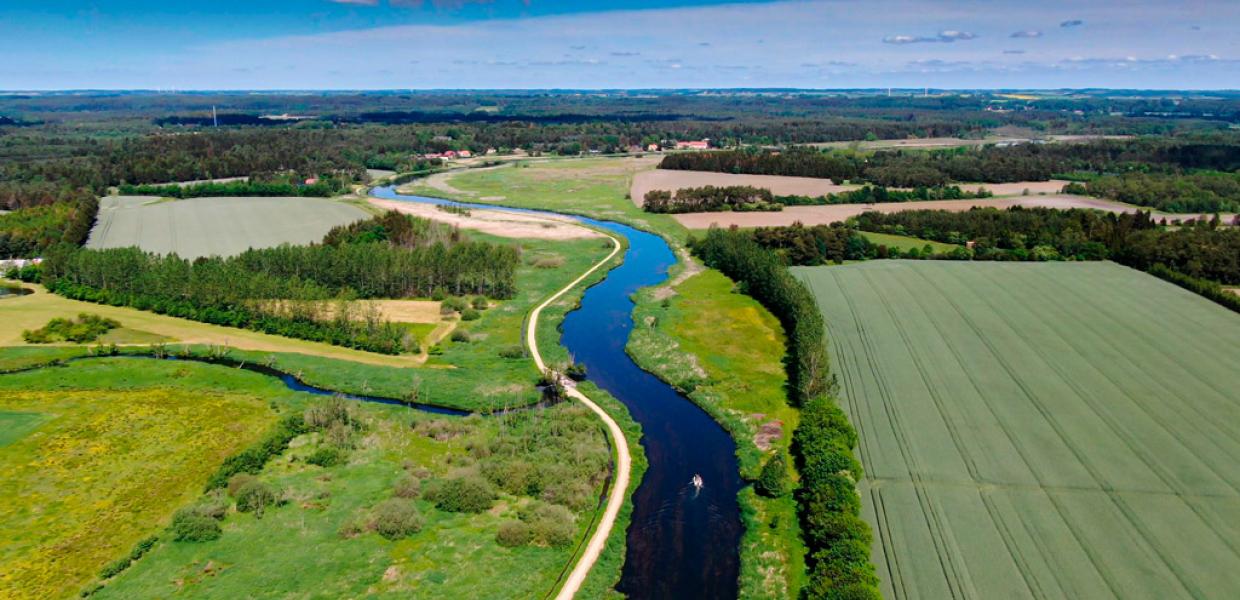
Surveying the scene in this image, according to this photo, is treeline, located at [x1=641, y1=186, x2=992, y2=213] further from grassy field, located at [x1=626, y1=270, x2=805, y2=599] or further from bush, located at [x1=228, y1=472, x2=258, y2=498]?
bush, located at [x1=228, y1=472, x2=258, y2=498]

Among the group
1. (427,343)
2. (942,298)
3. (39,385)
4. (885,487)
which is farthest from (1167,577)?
(39,385)

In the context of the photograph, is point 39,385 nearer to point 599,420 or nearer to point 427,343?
point 427,343

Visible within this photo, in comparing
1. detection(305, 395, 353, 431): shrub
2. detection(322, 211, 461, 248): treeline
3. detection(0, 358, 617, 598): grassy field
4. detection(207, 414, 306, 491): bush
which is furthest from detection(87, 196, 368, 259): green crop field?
detection(207, 414, 306, 491): bush

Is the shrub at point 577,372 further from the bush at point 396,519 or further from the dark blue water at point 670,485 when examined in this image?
the bush at point 396,519

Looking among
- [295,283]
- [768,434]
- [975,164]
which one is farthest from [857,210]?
[295,283]

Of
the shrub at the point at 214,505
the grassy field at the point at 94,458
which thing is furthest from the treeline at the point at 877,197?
the shrub at the point at 214,505
